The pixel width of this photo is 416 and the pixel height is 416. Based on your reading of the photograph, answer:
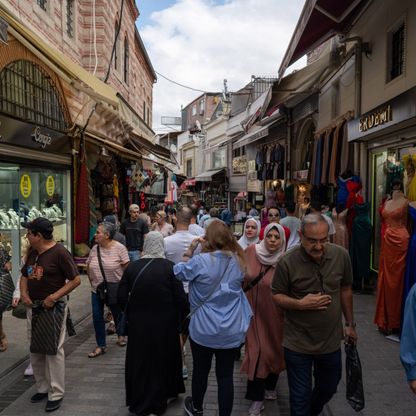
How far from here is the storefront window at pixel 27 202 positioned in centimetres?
787

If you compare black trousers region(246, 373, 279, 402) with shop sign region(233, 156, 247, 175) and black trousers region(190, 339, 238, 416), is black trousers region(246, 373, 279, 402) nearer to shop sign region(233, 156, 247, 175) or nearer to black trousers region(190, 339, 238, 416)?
black trousers region(190, 339, 238, 416)

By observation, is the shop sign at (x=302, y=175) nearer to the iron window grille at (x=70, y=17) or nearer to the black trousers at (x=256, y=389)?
the iron window grille at (x=70, y=17)

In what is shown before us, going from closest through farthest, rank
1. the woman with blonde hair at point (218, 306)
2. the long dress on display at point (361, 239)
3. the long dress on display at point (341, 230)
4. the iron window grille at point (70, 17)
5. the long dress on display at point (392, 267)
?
1. the woman with blonde hair at point (218, 306)
2. the long dress on display at point (392, 267)
3. the long dress on display at point (361, 239)
4. the long dress on display at point (341, 230)
5. the iron window grille at point (70, 17)

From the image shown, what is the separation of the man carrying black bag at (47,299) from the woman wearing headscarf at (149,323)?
27.2 inches

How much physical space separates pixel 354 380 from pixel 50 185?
8.09m

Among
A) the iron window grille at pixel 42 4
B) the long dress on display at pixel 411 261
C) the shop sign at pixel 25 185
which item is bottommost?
the long dress on display at pixel 411 261

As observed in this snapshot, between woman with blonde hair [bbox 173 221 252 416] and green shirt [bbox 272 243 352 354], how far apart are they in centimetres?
42

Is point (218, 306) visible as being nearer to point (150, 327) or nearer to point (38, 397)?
point (150, 327)

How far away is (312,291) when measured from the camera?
10.4 feet

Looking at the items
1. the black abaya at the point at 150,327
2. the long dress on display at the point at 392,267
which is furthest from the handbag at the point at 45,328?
the long dress on display at the point at 392,267

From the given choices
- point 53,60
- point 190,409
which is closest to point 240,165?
point 53,60

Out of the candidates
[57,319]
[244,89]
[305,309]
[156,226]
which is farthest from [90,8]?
[244,89]

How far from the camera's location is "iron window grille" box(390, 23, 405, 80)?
6957 millimetres

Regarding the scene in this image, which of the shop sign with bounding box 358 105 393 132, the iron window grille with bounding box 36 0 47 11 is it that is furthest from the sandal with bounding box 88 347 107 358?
the iron window grille with bounding box 36 0 47 11
